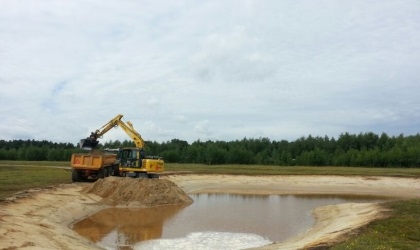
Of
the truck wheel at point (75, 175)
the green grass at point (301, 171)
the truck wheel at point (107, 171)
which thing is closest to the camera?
the truck wheel at point (75, 175)

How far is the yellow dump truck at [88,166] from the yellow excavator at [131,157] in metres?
0.95

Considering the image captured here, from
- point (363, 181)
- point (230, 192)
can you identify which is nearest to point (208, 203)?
point (230, 192)

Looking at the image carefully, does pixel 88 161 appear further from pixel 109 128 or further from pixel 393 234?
pixel 393 234

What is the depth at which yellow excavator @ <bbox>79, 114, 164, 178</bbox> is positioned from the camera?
35.4 meters

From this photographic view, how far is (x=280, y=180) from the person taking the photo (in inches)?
2110

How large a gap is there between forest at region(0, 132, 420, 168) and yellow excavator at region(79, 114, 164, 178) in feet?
153

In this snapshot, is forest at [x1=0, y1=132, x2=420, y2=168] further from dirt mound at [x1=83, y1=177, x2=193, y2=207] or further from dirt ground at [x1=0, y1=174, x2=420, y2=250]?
dirt mound at [x1=83, y1=177, x2=193, y2=207]

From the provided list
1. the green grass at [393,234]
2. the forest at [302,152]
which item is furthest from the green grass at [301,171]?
the green grass at [393,234]

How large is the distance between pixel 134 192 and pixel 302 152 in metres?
85.4

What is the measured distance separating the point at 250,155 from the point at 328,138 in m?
31.4

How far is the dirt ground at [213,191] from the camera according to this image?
16394 mm

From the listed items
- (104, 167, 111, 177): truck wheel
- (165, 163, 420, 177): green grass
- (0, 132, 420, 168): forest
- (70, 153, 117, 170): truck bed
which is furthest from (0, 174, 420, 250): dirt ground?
(0, 132, 420, 168): forest

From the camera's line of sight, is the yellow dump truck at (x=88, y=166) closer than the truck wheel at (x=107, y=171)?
Yes

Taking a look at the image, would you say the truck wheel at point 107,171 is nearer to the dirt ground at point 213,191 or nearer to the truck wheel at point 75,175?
the truck wheel at point 75,175
